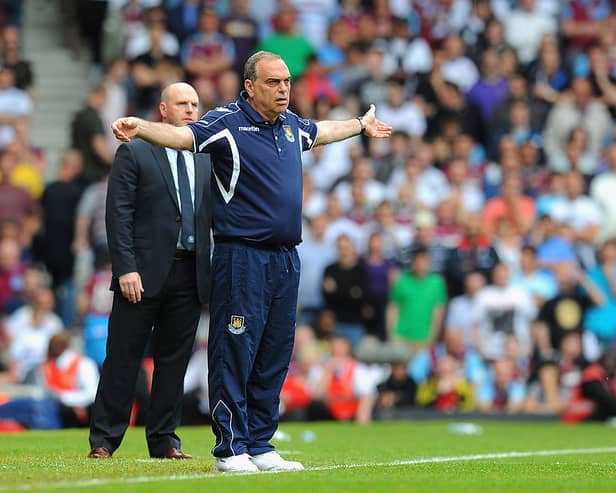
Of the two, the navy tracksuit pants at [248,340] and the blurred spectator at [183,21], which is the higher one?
the blurred spectator at [183,21]

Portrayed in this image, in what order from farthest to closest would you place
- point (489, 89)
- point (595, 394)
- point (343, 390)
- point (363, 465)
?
1. point (489, 89)
2. point (343, 390)
3. point (595, 394)
4. point (363, 465)

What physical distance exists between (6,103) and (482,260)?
6.77m

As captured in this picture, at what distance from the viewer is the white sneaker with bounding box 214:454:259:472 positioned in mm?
8594

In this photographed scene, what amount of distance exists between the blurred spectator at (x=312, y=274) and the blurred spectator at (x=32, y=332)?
3.25 meters

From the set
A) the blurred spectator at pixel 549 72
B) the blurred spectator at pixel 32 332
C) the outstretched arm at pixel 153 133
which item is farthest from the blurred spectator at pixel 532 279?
the outstretched arm at pixel 153 133

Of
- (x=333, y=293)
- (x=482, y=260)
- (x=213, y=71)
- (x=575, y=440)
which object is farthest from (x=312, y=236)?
(x=575, y=440)

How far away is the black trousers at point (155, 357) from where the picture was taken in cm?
987

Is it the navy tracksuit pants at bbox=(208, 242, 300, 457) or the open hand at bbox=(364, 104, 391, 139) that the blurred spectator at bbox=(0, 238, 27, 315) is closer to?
the open hand at bbox=(364, 104, 391, 139)

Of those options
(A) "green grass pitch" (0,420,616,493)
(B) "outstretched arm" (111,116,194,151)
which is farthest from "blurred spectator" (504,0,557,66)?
(B) "outstretched arm" (111,116,194,151)

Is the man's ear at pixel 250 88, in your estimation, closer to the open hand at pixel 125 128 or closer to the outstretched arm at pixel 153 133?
the outstretched arm at pixel 153 133

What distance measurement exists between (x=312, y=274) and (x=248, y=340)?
1014cm

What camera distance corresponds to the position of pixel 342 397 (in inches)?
683

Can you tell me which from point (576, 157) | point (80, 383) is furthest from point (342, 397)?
point (576, 157)

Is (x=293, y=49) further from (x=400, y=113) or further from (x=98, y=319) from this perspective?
(x=98, y=319)
